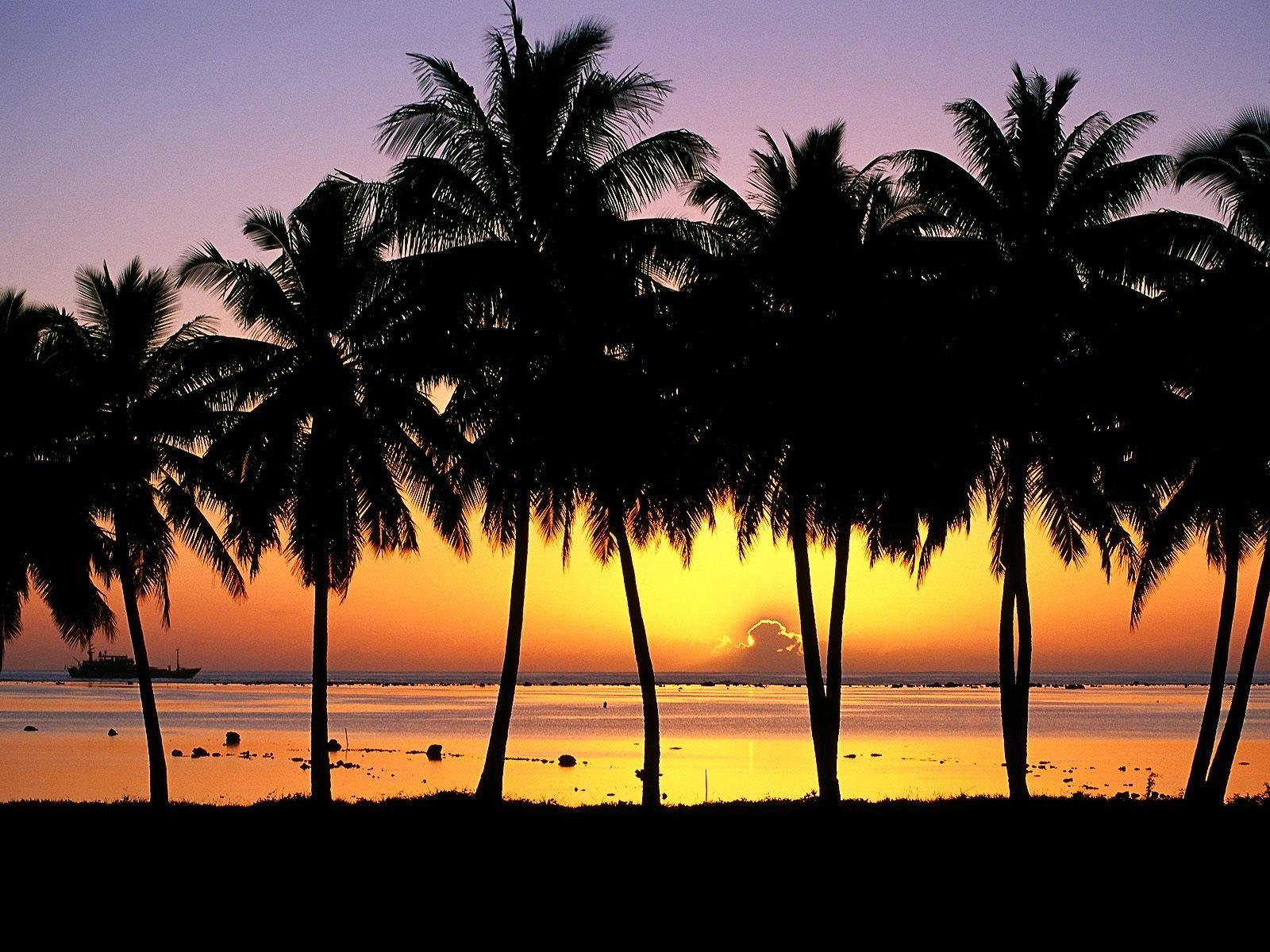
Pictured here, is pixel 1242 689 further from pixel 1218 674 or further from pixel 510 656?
pixel 510 656

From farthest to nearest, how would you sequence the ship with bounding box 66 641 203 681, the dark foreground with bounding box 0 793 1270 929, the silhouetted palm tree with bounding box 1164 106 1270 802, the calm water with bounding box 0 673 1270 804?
the ship with bounding box 66 641 203 681
the calm water with bounding box 0 673 1270 804
the silhouetted palm tree with bounding box 1164 106 1270 802
the dark foreground with bounding box 0 793 1270 929

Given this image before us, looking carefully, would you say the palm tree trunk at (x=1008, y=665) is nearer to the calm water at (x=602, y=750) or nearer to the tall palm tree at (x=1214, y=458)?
the tall palm tree at (x=1214, y=458)

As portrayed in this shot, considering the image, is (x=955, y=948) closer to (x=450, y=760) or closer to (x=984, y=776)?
(x=984, y=776)

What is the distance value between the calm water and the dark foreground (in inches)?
589

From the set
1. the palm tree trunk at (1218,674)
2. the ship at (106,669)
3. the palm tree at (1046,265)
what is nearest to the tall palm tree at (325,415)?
the palm tree at (1046,265)

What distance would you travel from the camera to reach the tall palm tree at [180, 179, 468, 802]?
28078 mm

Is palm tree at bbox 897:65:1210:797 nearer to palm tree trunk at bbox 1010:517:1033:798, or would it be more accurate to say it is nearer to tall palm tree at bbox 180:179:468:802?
palm tree trunk at bbox 1010:517:1033:798

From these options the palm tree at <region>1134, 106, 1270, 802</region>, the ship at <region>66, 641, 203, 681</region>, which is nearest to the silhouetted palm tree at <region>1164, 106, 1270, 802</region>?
the palm tree at <region>1134, 106, 1270, 802</region>

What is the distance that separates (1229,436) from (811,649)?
9.13 m

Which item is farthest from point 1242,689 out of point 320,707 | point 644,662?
point 320,707

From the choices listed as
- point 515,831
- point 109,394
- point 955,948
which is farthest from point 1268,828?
point 109,394

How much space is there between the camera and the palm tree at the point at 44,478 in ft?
95.8

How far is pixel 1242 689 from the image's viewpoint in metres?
27.1

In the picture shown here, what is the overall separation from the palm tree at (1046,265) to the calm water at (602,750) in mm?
15740
